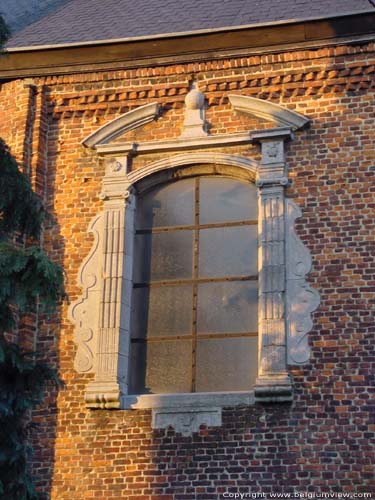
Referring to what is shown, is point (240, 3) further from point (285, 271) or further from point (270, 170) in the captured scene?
point (285, 271)

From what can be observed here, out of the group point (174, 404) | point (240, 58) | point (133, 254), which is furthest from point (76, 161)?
point (174, 404)

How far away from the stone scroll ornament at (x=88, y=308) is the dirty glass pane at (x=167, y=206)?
1.76ft

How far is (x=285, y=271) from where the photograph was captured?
42.5ft

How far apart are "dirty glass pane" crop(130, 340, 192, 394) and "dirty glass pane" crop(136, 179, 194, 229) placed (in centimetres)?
150

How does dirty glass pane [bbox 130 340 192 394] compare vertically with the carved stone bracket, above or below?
above

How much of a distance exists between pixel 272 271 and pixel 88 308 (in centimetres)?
213

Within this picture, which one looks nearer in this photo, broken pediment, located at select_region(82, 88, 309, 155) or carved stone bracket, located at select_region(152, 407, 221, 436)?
carved stone bracket, located at select_region(152, 407, 221, 436)

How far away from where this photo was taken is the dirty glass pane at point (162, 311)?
43.6 ft

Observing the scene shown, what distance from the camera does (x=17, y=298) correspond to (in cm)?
1024

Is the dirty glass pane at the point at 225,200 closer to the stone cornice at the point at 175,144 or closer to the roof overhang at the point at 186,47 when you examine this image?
the stone cornice at the point at 175,144

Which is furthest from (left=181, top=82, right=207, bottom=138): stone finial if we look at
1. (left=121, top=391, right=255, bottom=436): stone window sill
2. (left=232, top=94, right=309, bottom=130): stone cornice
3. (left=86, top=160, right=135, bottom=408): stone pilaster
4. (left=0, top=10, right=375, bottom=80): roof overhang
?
(left=121, top=391, right=255, bottom=436): stone window sill

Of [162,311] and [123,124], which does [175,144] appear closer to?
[123,124]

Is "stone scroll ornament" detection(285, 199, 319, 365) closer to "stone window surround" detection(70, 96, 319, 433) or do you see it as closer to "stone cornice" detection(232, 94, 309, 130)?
"stone window surround" detection(70, 96, 319, 433)

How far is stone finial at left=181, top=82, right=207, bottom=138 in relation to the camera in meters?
13.9
